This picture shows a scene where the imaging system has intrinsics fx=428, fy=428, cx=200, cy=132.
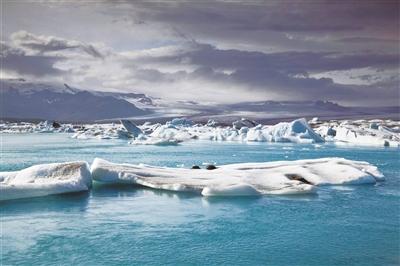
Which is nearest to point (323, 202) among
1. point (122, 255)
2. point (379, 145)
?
point (122, 255)

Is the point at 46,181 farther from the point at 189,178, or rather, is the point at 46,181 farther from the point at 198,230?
the point at 198,230

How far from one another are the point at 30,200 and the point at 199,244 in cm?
602

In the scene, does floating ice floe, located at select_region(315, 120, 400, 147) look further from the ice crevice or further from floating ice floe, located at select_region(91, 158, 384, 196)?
the ice crevice

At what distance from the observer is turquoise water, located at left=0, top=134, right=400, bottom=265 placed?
7379 millimetres

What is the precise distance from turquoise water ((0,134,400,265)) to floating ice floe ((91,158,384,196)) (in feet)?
1.75

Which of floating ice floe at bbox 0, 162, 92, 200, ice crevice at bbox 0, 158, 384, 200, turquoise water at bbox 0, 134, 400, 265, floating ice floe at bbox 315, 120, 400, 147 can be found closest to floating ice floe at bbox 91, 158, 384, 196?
ice crevice at bbox 0, 158, 384, 200

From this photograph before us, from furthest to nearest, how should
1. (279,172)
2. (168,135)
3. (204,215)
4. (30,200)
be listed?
(168,135)
(279,172)
(30,200)
(204,215)

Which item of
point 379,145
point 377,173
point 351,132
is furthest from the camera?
point 351,132

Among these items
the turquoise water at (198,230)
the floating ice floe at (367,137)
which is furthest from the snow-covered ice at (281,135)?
the turquoise water at (198,230)

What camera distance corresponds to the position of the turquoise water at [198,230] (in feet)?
24.2

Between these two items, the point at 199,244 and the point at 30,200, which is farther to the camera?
the point at 30,200

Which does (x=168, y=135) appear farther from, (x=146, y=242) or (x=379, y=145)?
(x=146, y=242)

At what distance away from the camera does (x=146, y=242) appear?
26.8ft

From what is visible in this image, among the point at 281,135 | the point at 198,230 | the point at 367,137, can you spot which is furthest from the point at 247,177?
the point at 367,137
